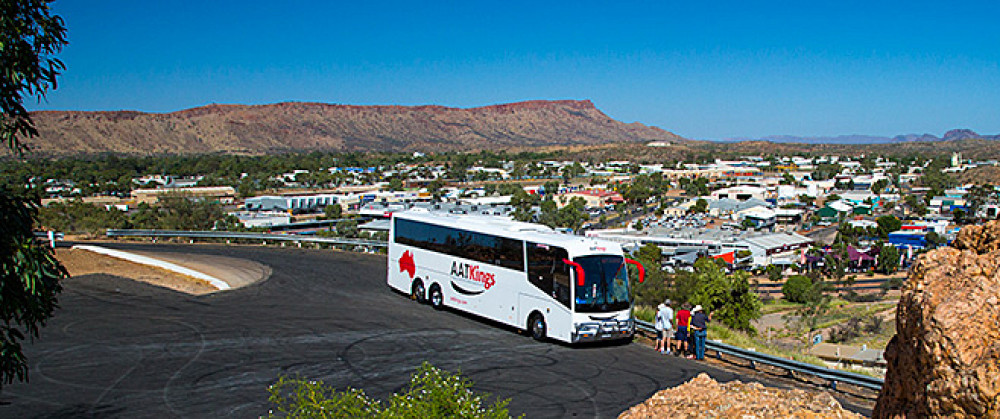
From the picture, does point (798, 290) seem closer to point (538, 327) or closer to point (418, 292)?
point (418, 292)

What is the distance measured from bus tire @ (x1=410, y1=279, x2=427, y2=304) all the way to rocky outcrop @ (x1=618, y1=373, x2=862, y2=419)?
1541cm

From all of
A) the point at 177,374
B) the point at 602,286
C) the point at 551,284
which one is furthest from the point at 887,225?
the point at 177,374

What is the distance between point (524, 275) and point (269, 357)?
5718mm

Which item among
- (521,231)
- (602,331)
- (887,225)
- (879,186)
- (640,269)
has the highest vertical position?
(521,231)

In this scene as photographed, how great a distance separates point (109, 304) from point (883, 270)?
65431 millimetres

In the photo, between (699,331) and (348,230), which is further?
(348,230)

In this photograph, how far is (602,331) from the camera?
15.8 meters

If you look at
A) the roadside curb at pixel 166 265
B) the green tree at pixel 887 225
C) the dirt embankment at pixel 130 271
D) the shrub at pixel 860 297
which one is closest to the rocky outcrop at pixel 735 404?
the dirt embankment at pixel 130 271

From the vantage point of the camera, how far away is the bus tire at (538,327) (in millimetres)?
16562

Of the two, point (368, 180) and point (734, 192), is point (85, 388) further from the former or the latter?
point (368, 180)

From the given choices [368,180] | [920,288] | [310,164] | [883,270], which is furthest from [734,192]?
[920,288]

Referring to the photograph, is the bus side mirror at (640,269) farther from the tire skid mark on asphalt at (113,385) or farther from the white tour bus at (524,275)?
the tire skid mark on asphalt at (113,385)

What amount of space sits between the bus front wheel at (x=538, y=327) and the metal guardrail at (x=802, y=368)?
352 centimetres

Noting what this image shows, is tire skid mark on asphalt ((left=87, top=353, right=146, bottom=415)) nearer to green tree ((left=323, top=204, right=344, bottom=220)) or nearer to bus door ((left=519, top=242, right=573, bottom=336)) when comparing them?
bus door ((left=519, top=242, right=573, bottom=336))
